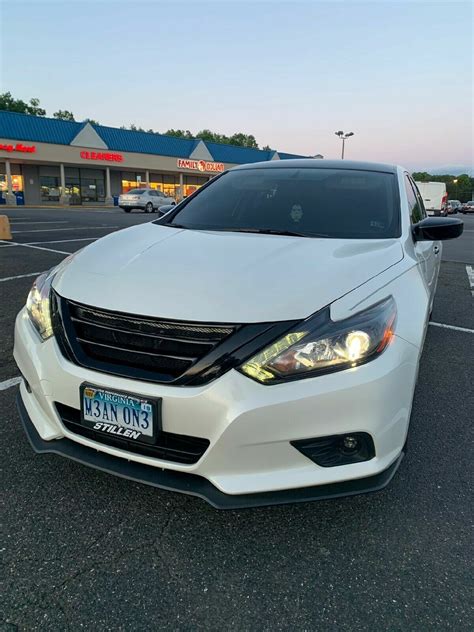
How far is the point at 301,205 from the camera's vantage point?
2.97 m

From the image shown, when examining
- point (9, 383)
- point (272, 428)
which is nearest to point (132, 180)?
point (9, 383)

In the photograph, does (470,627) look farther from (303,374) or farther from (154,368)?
(154,368)

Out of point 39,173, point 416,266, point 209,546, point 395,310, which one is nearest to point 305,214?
point 416,266

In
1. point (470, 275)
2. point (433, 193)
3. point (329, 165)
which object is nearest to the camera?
point (329, 165)

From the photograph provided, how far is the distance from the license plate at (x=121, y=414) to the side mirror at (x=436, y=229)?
1978 millimetres

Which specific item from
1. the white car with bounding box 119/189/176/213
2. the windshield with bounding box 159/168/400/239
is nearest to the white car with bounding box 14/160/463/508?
the windshield with bounding box 159/168/400/239

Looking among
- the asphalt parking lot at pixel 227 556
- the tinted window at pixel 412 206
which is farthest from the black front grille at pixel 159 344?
the tinted window at pixel 412 206

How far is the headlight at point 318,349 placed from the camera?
1.64 meters

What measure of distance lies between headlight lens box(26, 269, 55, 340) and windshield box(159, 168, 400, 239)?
39.3 inches

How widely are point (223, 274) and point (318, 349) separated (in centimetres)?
54

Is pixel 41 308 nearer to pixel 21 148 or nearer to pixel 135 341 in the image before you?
pixel 135 341

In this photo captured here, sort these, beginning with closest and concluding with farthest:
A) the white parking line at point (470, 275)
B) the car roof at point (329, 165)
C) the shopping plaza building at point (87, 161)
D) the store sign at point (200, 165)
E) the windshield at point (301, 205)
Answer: the windshield at point (301, 205), the car roof at point (329, 165), the white parking line at point (470, 275), the shopping plaza building at point (87, 161), the store sign at point (200, 165)

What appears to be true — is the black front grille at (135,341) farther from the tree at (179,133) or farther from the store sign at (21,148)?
the tree at (179,133)

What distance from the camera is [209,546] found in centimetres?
182
